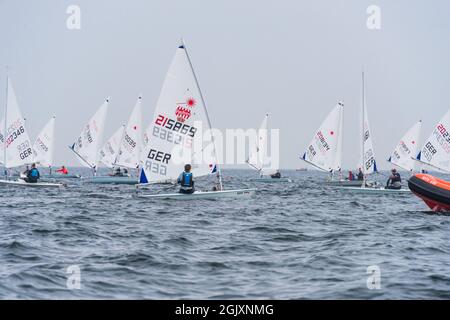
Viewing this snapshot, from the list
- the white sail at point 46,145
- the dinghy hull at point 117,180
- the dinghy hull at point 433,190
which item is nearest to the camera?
the dinghy hull at point 433,190

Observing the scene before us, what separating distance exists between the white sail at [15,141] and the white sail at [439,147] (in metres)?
27.2

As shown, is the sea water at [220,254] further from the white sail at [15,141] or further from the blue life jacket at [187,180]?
the white sail at [15,141]

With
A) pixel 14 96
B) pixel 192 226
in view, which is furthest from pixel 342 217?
pixel 14 96

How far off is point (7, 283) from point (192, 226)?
869cm

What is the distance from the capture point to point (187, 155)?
27531 millimetres

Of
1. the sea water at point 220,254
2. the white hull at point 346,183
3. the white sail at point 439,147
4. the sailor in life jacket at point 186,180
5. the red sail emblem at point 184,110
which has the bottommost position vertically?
the sea water at point 220,254

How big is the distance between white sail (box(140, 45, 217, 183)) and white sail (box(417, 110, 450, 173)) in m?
14.3

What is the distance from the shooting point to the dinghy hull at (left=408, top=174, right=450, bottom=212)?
23.6 meters

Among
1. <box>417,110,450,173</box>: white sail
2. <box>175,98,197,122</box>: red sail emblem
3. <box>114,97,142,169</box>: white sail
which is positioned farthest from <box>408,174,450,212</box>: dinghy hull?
<box>114,97,142,169</box>: white sail

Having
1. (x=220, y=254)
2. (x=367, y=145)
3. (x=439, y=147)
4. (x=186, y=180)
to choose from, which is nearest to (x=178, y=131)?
(x=186, y=180)

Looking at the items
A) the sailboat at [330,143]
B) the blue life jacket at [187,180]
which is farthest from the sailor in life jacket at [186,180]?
the sailboat at [330,143]

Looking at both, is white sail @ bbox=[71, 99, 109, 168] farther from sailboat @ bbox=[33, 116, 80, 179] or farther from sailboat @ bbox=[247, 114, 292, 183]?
sailboat @ bbox=[247, 114, 292, 183]

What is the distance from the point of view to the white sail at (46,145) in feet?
202
